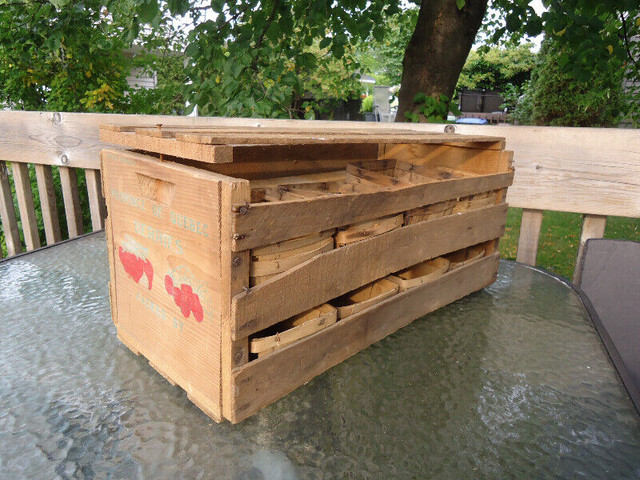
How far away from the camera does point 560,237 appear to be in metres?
7.19

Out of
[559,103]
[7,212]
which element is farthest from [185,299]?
[559,103]

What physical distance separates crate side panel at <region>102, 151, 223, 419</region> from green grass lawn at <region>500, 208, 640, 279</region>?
531 centimetres

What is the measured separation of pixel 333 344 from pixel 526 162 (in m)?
1.48

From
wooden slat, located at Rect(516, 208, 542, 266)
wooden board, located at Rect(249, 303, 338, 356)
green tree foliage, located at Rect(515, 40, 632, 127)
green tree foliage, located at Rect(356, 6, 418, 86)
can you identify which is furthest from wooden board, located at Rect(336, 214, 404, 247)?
green tree foliage, located at Rect(515, 40, 632, 127)

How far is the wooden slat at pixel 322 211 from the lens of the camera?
0.89 meters

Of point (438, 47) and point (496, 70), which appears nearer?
point (438, 47)

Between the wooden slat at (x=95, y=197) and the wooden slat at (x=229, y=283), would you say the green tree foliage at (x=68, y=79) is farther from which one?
the wooden slat at (x=229, y=283)

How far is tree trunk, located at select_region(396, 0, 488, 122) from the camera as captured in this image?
3.72m

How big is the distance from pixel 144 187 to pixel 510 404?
992 mm

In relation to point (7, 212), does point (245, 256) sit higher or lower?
higher

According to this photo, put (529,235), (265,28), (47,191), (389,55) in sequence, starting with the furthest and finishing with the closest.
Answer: (389,55)
(265,28)
(47,191)
(529,235)

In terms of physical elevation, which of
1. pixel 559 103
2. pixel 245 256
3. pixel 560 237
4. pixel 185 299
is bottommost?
pixel 560 237

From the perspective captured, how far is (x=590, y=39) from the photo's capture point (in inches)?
122

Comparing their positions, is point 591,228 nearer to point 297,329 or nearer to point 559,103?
point 297,329
